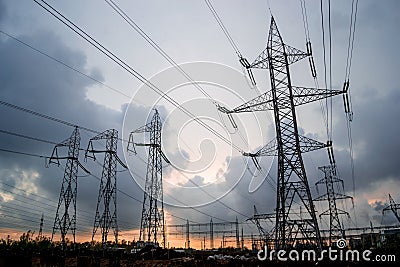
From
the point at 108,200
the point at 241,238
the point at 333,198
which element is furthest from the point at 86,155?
the point at 241,238

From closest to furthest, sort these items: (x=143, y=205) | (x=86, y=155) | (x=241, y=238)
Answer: (x=143, y=205)
(x=86, y=155)
(x=241, y=238)

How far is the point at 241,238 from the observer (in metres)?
74.7

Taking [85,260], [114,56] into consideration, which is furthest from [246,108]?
[85,260]

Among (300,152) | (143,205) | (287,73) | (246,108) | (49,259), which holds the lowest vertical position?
(49,259)

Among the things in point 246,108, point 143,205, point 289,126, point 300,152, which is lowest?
point 143,205

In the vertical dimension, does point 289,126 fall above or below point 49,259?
above

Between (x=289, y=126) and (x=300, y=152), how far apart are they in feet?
6.25

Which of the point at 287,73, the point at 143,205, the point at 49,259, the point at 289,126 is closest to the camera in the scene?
the point at 49,259

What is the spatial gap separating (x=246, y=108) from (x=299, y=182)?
6.13m

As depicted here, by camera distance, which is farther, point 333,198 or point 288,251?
point 333,198

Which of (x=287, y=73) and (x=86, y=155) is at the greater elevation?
(x=287, y=73)

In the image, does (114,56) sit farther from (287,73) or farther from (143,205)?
(143,205)

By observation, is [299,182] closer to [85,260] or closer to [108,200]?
[85,260]

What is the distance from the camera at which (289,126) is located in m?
21.4
